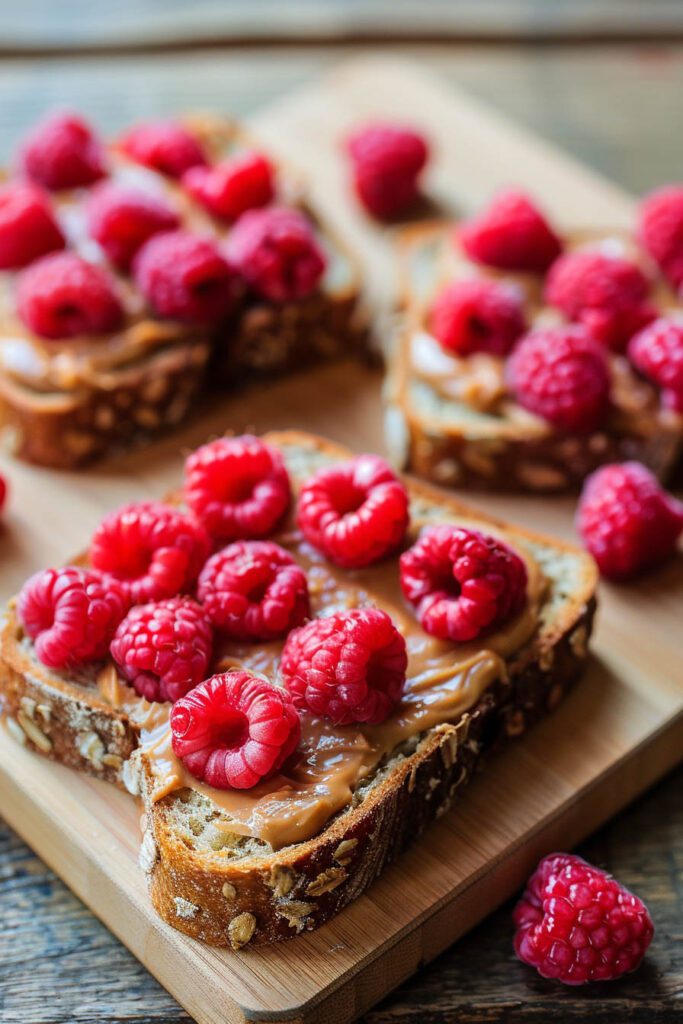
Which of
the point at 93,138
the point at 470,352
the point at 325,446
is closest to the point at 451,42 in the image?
the point at 93,138

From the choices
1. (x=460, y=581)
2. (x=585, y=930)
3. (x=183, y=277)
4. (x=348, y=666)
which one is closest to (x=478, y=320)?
(x=183, y=277)

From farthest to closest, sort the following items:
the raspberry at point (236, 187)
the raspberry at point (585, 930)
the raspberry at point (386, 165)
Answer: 1. the raspberry at point (386, 165)
2. the raspberry at point (236, 187)
3. the raspberry at point (585, 930)

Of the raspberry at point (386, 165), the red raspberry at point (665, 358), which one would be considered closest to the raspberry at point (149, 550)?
the red raspberry at point (665, 358)

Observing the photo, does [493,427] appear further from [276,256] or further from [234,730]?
[234,730]

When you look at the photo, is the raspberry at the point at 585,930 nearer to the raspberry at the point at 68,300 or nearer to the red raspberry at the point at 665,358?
the red raspberry at the point at 665,358

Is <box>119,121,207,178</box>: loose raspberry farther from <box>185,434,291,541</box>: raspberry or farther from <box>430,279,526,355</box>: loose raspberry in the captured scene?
<box>185,434,291,541</box>: raspberry

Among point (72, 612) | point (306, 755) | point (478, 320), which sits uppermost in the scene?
point (478, 320)

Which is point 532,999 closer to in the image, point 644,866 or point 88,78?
point 644,866

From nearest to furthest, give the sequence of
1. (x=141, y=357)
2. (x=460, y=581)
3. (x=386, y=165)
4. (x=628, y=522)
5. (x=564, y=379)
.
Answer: (x=460, y=581), (x=628, y=522), (x=564, y=379), (x=141, y=357), (x=386, y=165)
